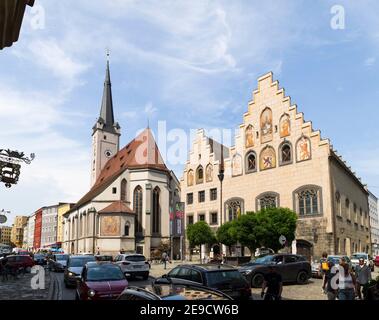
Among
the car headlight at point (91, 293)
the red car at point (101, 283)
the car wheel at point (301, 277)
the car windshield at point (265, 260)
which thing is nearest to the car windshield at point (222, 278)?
the red car at point (101, 283)

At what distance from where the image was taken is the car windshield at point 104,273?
13.9 m

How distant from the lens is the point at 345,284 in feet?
38.0

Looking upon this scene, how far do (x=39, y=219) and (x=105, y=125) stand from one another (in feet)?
301

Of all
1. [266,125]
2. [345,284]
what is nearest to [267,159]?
[266,125]

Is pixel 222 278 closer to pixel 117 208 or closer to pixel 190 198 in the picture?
pixel 190 198

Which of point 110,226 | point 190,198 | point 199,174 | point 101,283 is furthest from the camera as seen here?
point 110,226

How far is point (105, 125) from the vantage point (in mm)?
81562

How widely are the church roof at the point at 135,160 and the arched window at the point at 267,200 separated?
25573 millimetres

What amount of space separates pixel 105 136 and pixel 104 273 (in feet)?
228

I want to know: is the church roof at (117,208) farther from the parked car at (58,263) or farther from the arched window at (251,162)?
the parked car at (58,263)

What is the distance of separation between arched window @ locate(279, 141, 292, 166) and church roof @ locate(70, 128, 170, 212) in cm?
2772

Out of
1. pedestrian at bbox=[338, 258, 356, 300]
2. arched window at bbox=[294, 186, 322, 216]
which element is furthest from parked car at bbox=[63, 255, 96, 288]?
arched window at bbox=[294, 186, 322, 216]

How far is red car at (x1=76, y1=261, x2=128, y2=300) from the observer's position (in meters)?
12.9
